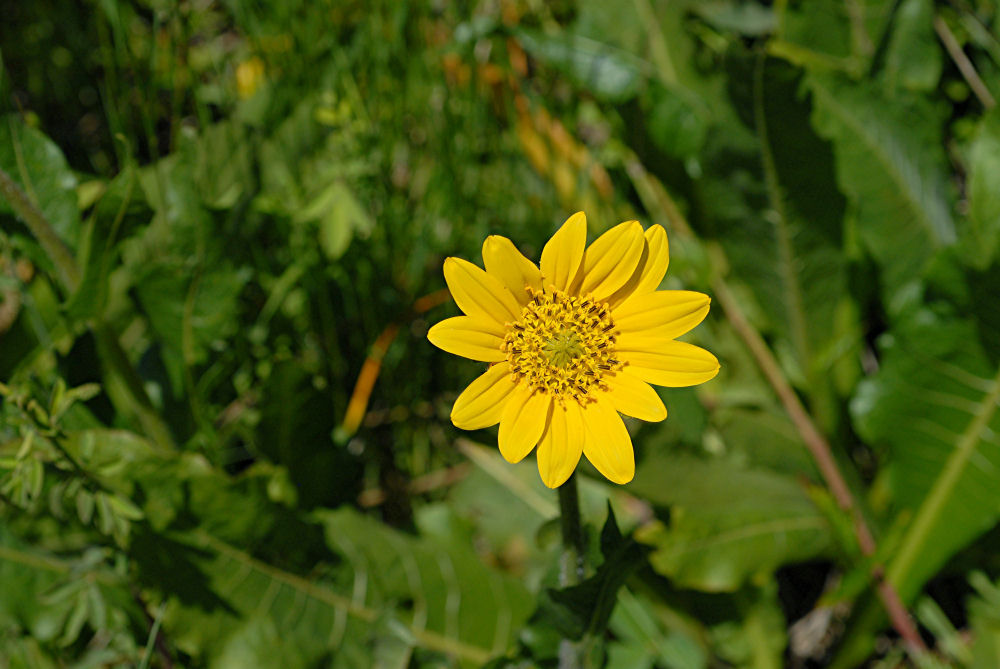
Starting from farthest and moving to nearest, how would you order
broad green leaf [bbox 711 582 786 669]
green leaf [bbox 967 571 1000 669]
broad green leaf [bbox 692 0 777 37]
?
broad green leaf [bbox 692 0 777 37], broad green leaf [bbox 711 582 786 669], green leaf [bbox 967 571 1000 669]

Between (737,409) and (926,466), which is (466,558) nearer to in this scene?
Result: (737,409)

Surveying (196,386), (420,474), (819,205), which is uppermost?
(819,205)

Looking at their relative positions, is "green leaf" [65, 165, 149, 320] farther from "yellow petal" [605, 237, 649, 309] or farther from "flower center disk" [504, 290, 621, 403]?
"yellow petal" [605, 237, 649, 309]

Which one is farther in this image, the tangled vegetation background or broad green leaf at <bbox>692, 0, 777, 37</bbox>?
broad green leaf at <bbox>692, 0, 777, 37</bbox>

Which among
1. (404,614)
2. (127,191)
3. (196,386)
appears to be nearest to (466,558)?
(404,614)

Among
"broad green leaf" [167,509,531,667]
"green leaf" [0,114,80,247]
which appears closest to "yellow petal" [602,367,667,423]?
"broad green leaf" [167,509,531,667]

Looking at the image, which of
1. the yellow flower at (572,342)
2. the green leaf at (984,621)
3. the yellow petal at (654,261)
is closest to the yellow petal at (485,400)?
the yellow flower at (572,342)
